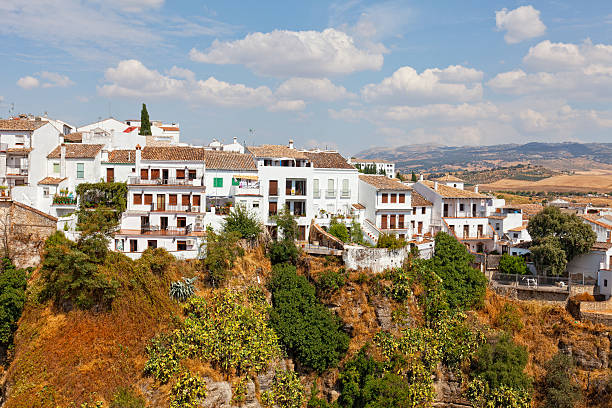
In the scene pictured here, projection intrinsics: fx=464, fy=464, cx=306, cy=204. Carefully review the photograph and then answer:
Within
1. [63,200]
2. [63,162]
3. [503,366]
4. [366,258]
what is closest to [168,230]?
[63,200]

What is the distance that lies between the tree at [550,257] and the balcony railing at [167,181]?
96.9ft

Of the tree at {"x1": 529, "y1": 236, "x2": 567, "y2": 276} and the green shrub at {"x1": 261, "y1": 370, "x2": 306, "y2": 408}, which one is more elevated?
the tree at {"x1": 529, "y1": 236, "x2": 567, "y2": 276}

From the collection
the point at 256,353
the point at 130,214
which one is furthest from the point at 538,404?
the point at 130,214

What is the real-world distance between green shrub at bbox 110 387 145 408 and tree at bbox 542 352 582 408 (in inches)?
1074

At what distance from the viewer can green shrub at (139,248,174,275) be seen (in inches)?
1241

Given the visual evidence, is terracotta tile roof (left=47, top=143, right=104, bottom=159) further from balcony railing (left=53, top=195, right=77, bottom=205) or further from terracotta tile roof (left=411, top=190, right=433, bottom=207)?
terracotta tile roof (left=411, top=190, right=433, bottom=207)

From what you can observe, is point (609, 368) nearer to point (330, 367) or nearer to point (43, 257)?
point (330, 367)

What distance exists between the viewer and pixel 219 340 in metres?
29.9

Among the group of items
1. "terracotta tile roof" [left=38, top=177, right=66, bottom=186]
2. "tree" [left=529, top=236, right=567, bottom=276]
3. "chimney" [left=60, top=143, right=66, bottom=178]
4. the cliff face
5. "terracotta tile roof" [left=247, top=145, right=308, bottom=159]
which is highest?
"terracotta tile roof" [left=247, top=145, right=308, bottom=159]

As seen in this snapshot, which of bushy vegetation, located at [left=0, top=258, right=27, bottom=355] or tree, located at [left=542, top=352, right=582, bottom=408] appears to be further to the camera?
tree, located at [left=542, top=352, right=582, bottom=408]

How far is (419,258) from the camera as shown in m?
38.0

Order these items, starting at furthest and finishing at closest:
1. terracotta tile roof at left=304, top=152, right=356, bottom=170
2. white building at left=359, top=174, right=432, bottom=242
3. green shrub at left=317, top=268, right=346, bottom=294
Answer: terracotta tile roof at left=304, top=152, right=356, bottom=170 < white building at left=359, top=174, right=432, bottom=242 < green shrub at left=317, top=268, right=346, bottom=294

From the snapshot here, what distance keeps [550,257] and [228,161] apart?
28941 millimetres

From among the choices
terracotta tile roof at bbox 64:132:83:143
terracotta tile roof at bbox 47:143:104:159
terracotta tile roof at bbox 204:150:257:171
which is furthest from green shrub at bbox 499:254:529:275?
terracotta tile roof at bbox 64:132:83:143
